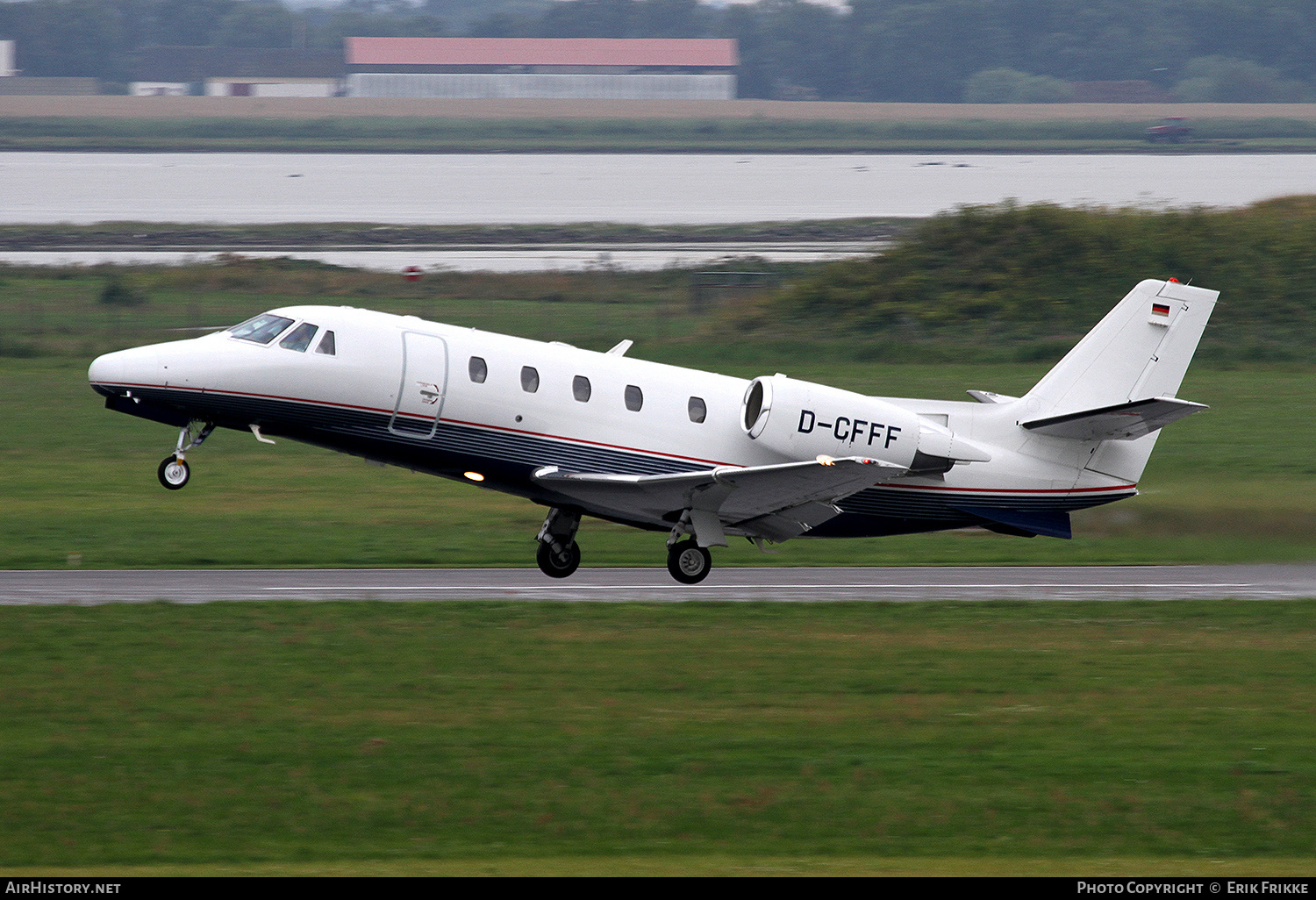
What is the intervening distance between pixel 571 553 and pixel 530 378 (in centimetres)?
317

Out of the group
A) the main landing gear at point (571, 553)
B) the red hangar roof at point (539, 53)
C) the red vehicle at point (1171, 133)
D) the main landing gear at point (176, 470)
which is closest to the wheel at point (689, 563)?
the main landing gear at point (571, 553)

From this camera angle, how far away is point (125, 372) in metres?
21.1

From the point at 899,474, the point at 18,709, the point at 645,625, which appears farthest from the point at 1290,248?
the point at 18,709

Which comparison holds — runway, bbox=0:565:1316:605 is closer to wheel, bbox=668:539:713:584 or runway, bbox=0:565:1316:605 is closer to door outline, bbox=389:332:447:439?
wheel, bbox=668:539:713:584

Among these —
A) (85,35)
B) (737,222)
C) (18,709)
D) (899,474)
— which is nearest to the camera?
(18,709)

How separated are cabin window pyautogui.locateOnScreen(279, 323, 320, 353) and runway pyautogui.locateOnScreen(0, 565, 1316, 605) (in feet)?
12.2

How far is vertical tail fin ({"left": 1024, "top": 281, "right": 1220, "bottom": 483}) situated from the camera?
2400 cm

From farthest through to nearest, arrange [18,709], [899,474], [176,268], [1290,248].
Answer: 1. [176,268]
2. [1290,248]
3. [899,474]
4. [18,709]

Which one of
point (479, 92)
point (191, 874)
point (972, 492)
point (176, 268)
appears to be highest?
point (479, 92)

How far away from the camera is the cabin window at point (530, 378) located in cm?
2233

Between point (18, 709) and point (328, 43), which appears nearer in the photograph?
point (18, 709)

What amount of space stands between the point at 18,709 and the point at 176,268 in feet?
152

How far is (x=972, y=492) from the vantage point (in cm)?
2398

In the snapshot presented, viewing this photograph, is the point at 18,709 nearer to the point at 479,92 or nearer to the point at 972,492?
the point at 972,492
